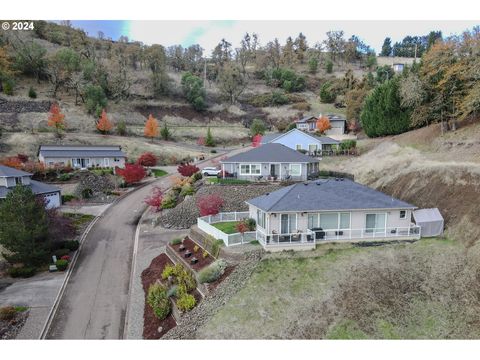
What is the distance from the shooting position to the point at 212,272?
65.9ft

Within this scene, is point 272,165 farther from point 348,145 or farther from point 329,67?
point 329,67

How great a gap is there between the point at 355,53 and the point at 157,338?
408 ft

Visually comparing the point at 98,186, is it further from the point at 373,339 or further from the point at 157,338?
the point at 373,339

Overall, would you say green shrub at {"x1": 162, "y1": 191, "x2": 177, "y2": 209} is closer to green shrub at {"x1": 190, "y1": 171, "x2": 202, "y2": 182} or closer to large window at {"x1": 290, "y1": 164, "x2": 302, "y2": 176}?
green shrub at {"x1": 190, "y1": 171, "x2": 202, "y2": 182}

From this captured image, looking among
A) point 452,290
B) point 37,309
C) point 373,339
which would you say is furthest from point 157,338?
point 452,290

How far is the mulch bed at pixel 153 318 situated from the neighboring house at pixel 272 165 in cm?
1460

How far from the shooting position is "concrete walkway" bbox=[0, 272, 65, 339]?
1952cm

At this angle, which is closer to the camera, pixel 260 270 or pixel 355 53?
pixel 260 270

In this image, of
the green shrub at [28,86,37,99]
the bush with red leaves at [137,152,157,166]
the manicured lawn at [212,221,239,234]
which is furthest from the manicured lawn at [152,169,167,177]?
the green shrub at [28,86,37,99]

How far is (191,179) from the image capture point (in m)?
40.9

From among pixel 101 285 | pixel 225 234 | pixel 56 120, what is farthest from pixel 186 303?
pixel 56 120

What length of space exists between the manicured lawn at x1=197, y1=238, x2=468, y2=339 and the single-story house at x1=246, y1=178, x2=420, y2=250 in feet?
4.81

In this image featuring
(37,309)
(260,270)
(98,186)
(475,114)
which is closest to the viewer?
(260,270)

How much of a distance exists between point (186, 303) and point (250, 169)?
20.7 m
